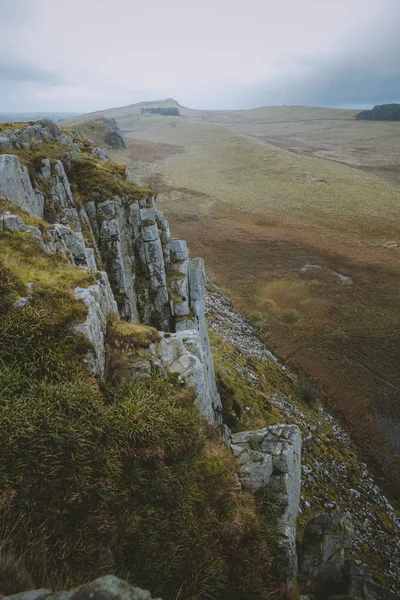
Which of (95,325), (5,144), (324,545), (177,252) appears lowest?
(324,545)

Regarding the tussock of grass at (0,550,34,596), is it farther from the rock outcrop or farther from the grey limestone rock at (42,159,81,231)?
the grey limestone rock at (42,159,81,231)

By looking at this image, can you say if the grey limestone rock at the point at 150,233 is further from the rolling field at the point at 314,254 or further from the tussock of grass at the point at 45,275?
the rolling field at the point at 314,254

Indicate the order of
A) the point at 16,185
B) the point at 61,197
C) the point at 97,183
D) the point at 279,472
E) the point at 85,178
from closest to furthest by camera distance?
the point at 279,472
the point at 16,185
the point at 61,197
the point at 97,183
the point at 85,178

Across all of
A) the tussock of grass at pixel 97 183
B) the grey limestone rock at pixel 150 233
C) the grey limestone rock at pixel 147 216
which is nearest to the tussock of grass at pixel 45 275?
the grey limestone rock at pixel 150 233

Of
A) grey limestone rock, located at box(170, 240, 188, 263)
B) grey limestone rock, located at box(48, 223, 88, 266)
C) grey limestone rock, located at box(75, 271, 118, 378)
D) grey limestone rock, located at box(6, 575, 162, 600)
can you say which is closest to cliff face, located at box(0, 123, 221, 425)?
grey limestone rock, located at box(170, 240, 188, 263)

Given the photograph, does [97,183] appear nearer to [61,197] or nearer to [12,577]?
[61,197]

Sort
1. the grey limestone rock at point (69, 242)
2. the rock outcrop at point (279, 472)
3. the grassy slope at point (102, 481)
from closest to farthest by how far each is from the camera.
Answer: the grassy slope at point (102, 481) → the rock outcrop at point (279, 472) → the grey limestone rock at point (69, 242)

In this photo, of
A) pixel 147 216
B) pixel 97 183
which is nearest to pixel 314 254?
pixel 147 216
